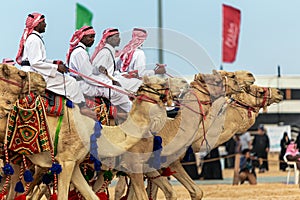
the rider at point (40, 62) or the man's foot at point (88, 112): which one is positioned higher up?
the rider at point (40, 62)

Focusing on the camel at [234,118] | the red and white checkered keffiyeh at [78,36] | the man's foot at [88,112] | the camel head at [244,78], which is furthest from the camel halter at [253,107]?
the man's foot at [88,112]

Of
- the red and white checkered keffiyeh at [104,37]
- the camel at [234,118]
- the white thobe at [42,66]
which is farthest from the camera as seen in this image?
the camel at [234,118]

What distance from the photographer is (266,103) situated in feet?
52.7

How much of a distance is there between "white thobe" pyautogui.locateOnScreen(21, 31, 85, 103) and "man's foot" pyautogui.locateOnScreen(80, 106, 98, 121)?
0.28 m

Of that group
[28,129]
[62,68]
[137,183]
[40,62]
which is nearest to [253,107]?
[137,183]

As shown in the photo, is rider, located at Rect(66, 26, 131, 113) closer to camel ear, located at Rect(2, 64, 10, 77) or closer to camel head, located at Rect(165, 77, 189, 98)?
camel head, located at Rect(165, 77, 189, 98)

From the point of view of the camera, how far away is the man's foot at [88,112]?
38.8 feet

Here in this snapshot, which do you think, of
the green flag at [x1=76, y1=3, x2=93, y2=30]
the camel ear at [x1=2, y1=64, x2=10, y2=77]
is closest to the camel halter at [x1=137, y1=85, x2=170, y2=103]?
the camel ear at [x1=2, y1=64, x2=10, y2=77]

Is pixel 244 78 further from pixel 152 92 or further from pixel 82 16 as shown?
pixel 82 16

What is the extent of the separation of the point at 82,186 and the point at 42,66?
1.62 meters

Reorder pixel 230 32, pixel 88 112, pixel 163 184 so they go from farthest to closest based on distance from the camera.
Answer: pixel 230 32
pixel 163 184
pixel 88 112

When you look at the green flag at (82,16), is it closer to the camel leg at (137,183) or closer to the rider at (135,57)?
the rider at (135,57)

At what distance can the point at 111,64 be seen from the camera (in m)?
13.0

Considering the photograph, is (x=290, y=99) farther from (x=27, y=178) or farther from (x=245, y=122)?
(x=27, y=178)
